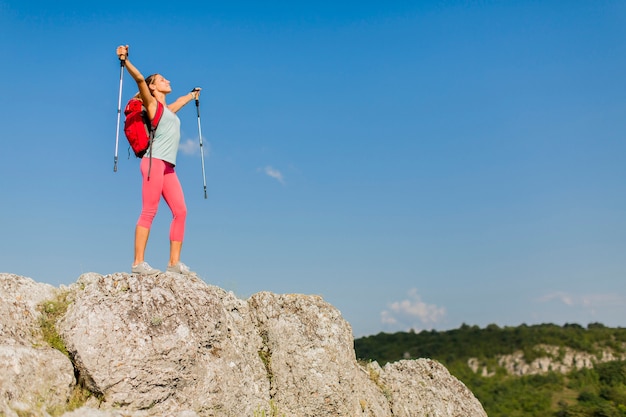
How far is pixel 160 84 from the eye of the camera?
445 inches

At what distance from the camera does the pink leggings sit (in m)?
10.6

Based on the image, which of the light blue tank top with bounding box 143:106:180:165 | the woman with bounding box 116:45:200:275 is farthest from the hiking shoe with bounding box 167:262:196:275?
the light blue tank top with bounding box 143:106:180:165

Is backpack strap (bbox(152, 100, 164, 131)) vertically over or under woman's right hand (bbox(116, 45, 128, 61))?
under

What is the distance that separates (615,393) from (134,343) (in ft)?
323

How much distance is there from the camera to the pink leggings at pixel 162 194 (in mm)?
10562

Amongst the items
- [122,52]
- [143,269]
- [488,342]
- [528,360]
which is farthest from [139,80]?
[488,342]

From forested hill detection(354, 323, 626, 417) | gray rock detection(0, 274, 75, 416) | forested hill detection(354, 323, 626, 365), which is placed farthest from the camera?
forested hill detection(354, 323, 626, 365)

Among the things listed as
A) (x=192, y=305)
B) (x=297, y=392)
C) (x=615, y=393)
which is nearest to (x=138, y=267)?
(x=192, y=305)

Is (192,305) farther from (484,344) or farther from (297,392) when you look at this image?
(484,344)

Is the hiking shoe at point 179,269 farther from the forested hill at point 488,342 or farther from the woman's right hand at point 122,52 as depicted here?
the forested hill at point 488,342

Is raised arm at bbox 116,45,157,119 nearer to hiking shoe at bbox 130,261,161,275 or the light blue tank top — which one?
the light blue tank top

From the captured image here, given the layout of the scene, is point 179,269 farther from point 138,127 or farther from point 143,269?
point 138,127

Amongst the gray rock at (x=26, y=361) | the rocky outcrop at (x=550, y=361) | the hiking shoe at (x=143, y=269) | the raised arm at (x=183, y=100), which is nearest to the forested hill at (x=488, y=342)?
the rocky outcrop at (x=550, y=361)

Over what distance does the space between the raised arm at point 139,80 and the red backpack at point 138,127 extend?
13 centimetres
